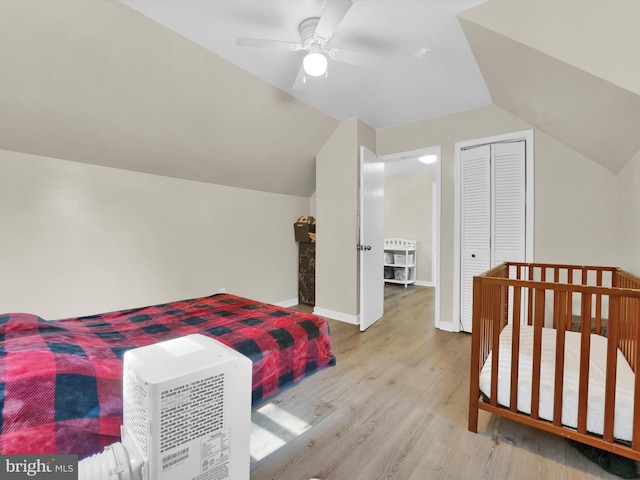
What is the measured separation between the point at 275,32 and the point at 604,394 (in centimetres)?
285

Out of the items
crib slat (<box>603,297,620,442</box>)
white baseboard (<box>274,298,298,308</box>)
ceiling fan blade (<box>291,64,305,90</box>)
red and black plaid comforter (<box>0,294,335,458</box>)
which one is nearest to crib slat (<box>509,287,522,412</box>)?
crib slat (<box>603,297,620,442</box>)

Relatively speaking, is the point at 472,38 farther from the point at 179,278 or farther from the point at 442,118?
the point at 179,278

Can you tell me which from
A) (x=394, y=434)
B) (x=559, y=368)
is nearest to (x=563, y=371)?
(x=559, y=368)

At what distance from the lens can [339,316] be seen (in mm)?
3746

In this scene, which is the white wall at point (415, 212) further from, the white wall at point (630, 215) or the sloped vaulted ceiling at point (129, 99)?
the white wall at point (630, 215)

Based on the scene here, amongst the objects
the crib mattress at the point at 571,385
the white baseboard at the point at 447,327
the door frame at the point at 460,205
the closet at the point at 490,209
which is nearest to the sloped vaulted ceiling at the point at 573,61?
the door frame at the point at 460,205

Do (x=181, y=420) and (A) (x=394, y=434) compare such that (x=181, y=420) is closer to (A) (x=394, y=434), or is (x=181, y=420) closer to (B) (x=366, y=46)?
(A) (x=394, y=434)

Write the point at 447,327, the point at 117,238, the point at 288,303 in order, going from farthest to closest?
the point at 288,303
the point at 447,327
the point at 117,238

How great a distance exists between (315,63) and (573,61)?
1482 millimetres

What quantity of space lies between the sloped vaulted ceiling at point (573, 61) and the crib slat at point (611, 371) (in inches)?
43.2

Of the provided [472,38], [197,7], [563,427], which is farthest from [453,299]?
[197,7]

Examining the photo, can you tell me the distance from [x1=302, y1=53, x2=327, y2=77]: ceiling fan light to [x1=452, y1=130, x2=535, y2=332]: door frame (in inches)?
79.8

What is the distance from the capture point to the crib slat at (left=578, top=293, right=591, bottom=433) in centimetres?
138

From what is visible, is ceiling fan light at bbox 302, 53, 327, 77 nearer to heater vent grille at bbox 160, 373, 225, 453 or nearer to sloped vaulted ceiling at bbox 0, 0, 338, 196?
sloped vaulted ceiling at bbox 0, 0, 338, 196
